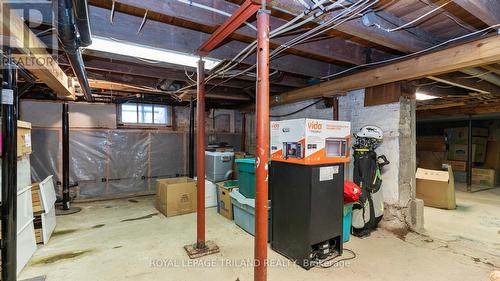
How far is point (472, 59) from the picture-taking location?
80.7 inches

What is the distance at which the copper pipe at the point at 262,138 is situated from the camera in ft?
4.74

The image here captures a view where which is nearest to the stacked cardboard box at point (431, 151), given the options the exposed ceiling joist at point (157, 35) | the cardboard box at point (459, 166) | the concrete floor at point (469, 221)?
the cardboard box at point (459, 166)

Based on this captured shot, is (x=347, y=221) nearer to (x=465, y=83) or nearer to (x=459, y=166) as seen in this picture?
(x=465, y=83)

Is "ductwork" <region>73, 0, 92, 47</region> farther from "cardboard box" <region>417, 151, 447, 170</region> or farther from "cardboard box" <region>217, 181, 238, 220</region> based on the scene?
"cardboard box" <region>417, 151, 447, 170</region>

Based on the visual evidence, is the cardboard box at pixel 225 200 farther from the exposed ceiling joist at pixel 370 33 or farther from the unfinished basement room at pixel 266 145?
the exposed ceiling joist at pixel 370 33

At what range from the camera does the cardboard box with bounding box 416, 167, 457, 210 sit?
4.17 meters

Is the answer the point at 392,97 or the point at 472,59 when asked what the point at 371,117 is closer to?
the point at 392,97

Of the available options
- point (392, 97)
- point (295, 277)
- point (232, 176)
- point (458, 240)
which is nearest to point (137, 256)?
point (295, 277)

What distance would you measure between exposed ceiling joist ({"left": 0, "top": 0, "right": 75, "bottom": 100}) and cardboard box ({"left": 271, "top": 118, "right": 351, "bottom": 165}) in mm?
2145

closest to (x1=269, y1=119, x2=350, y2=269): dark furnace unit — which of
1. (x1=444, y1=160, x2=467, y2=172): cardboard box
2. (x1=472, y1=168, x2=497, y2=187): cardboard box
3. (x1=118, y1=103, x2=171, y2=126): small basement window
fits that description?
(x1=118, y1=103, x2=171, y2=126): small basement window

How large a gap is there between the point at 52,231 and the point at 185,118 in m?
3.29

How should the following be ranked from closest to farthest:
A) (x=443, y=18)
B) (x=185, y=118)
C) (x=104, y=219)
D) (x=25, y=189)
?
(x=443, y=18), (x=25, y=189), (x=104, y=219), (x=185, y=118)

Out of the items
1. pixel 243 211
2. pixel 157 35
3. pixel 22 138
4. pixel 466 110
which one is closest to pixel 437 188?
pixel 466 110

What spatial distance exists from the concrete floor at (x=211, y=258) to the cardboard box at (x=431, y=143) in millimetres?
5697
